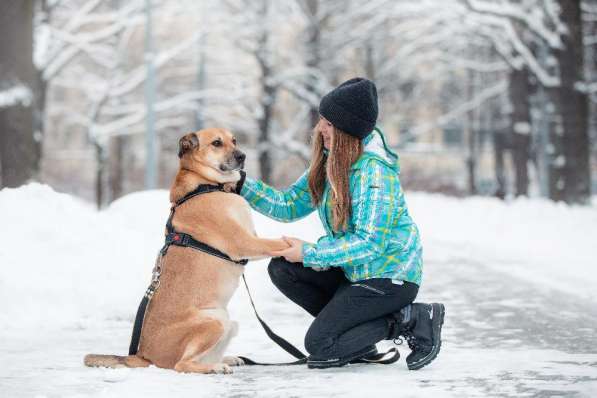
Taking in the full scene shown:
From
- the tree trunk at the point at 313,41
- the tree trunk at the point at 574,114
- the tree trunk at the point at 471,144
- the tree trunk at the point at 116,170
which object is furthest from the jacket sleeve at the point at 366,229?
the tree trunk at the point at 471,144

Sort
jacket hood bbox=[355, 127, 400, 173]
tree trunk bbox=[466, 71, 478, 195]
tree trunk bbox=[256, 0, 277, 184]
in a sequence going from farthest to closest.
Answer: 1. tree trunk bbox=[466, 71, 478, 195]
2. tree trunk bbox=[256, 0, 277, 184]
3. jacket hood bbox=[355, 127, 400, 173]

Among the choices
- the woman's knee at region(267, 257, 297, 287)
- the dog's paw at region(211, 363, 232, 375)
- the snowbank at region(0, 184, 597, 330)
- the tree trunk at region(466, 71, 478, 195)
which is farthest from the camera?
the tree trunk at region(466, 71, 478, 195)

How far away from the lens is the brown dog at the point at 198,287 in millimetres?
5406

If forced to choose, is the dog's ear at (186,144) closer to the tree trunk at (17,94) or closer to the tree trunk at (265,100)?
the tree trunk at (17,94)

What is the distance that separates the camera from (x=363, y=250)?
5.55 metres

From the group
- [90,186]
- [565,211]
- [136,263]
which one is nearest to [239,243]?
[136,263]

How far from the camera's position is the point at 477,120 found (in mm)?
48625

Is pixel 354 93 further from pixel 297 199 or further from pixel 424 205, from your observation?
pixel 424 205

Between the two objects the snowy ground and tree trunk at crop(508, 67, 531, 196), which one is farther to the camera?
tree trunk at crop(508, 67, 531, 196)

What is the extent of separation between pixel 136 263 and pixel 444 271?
13.4 feet

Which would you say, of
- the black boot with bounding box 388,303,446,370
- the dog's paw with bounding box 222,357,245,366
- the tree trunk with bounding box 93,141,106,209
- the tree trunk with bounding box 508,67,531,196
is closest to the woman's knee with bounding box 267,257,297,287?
the dog's paw with bounding box 222,357,245,366

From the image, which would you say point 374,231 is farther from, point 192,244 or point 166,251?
point 166,251

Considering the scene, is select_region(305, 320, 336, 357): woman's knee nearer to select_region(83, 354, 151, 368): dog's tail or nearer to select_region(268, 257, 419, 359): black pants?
select_region(268, 257, 419, 359): black pants

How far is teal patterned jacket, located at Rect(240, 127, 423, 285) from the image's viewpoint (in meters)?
5.56
